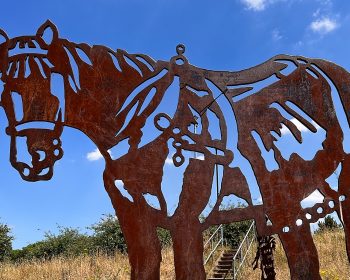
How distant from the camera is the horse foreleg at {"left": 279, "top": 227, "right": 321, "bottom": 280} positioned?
14.6ft

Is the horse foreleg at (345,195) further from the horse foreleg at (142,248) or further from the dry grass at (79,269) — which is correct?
the dry grass at (79,269)

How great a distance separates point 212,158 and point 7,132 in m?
1.85

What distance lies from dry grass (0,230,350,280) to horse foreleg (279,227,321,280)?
334 cm

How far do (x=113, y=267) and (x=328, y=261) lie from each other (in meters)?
3.83

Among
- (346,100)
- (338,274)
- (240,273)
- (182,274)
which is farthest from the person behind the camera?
(240,273)

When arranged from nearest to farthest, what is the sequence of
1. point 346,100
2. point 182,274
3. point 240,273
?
point 182,274
point 346,100
point 240,273

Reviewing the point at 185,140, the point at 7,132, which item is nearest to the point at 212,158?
the point at 185,140

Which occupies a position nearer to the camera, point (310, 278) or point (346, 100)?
point (310, 278)

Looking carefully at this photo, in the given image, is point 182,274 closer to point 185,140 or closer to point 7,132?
point 185,140

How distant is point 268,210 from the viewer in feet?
14.9

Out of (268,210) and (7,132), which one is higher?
(7,132)

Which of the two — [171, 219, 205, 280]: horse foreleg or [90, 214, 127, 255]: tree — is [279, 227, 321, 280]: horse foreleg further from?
[90, 214, 127, 255]: tree

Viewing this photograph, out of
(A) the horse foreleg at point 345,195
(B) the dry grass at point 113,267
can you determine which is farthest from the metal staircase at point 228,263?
(A) the horse foreleg at point 345,195

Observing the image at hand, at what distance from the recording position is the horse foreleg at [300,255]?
4.46 metres
